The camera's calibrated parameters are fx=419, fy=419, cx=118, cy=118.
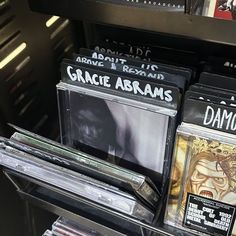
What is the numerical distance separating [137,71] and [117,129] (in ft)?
0.39

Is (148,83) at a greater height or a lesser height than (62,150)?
greater

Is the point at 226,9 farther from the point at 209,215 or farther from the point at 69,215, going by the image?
the point at 69,215

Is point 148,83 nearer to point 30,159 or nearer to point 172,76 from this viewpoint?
point 172,76

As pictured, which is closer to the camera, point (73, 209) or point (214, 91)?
point (214, 91)

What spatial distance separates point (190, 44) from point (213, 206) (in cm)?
31

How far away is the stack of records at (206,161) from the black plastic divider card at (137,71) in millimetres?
35

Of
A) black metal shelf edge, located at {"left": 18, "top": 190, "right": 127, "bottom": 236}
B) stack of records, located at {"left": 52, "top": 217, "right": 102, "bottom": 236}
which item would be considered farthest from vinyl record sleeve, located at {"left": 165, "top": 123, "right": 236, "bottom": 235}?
stack of records, located at {"left": 52, "top": 217, "right": 102, "bottom": 236}

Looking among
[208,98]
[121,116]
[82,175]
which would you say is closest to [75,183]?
[82,175]

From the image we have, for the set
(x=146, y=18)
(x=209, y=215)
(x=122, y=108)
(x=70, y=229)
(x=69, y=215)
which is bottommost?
(x=70, y=229)

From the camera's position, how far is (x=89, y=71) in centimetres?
64

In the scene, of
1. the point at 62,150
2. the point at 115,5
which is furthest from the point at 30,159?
the point at 115,5

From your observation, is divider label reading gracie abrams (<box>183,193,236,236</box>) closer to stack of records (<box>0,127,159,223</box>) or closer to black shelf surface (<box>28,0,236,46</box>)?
stack of records (<box>0,127,159,223</box>)

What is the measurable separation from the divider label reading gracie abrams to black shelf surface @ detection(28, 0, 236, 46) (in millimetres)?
240

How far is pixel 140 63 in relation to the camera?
0.67m
